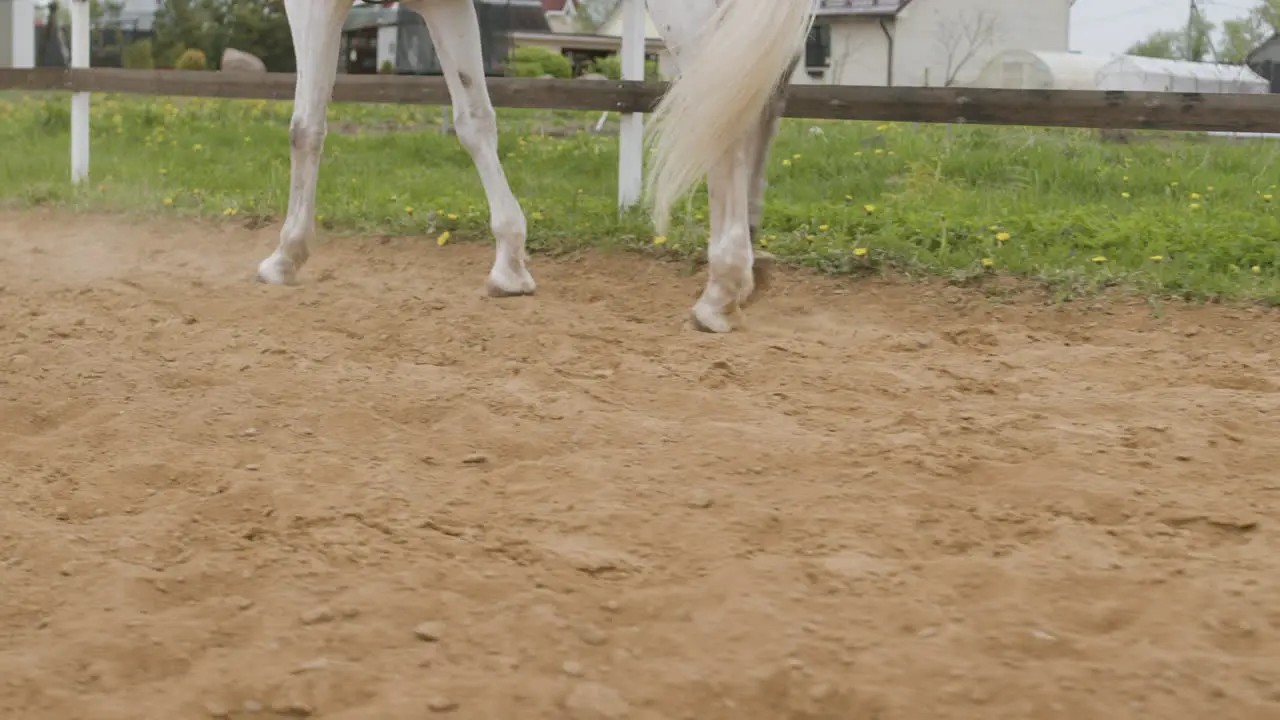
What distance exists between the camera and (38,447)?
106 inches

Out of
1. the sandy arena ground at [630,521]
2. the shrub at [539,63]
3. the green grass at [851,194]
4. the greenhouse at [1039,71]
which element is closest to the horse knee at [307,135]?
the sandy arena ground at [630,521]

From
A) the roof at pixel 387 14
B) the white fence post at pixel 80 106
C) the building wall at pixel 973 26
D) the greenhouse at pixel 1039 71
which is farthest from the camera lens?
the building wall at pixel 973 26

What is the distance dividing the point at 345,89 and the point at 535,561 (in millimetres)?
5340

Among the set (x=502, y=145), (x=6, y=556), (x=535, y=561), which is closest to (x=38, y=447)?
(x=6, y=556)

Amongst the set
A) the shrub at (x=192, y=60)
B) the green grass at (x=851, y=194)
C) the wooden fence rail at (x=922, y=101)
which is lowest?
the green grass at (x=851, y=194)

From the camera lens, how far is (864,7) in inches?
1113

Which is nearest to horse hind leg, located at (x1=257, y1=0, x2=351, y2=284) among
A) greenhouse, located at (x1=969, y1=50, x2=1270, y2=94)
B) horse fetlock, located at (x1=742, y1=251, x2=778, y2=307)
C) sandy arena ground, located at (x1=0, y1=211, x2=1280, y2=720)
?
sandy arena ground, located at (x1=0, y1=211, x2=1280, y2=720)

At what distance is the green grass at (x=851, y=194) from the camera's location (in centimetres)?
496

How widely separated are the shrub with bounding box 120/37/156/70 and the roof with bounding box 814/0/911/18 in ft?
43.9

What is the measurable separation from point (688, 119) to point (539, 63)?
23645 millimetres

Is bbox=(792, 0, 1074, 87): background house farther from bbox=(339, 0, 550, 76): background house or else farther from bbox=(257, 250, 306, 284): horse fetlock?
bbox=(257, 250, 306, 284): horse fetlock

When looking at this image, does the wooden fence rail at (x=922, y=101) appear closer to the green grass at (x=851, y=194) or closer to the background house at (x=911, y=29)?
the green grass at (x=851, y=194)

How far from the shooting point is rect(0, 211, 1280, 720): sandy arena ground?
1.65m

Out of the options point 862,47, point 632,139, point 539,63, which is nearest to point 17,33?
point 539,63
